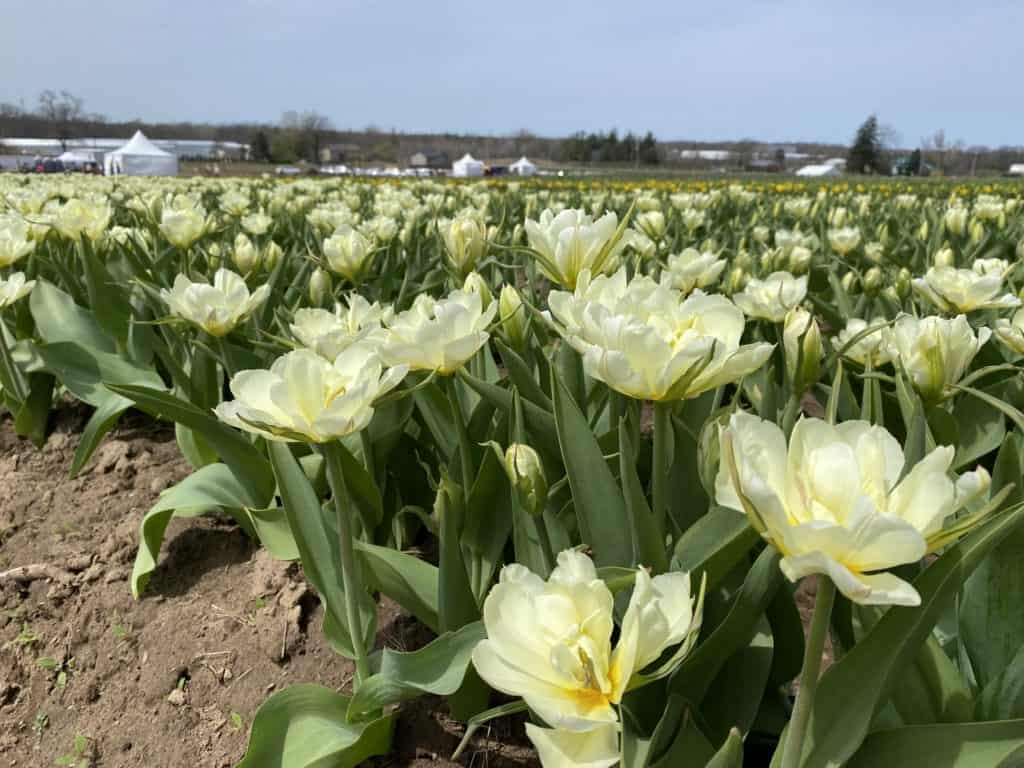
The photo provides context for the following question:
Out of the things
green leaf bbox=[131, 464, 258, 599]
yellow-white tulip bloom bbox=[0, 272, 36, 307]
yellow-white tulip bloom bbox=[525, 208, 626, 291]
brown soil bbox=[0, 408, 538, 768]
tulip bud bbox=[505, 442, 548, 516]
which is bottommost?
brown soil bbox=[0, 408, 538, 768]

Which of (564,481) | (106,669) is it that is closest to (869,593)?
(564,481)

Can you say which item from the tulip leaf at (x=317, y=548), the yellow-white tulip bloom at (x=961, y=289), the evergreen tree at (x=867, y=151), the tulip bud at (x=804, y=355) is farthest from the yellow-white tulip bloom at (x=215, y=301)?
the evergreen tree at (x=867, y=151)

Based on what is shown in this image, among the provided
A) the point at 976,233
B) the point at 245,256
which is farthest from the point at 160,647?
the point at 976,233

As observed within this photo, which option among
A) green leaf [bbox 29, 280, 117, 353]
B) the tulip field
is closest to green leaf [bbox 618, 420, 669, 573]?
the tulip field

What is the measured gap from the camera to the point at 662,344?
0.95 m

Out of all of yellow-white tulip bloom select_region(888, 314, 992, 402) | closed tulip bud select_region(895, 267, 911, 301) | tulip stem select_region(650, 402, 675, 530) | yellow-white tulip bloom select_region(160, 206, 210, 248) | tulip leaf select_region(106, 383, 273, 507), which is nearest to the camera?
tulip stem select_region(650, 402, 675, 530)

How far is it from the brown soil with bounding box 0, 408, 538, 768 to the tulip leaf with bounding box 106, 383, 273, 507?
222 mm

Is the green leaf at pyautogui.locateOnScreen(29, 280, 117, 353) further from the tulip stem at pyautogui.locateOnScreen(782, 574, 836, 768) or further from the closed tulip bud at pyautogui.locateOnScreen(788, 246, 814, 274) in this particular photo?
the tulip stem at pyautogui.locateOnScreen(782, 574, 836, 768)

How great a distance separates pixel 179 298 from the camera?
5.48 ft

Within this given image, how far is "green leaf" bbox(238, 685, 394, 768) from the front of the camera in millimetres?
1243

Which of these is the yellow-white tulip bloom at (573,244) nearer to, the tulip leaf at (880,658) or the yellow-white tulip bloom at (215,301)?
the yellow-white tulip bloom at (215,301)

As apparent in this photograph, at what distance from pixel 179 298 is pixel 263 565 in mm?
704

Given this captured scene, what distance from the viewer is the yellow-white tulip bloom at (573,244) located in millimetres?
1472

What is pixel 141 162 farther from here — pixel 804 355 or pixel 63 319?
pixel 804 355
